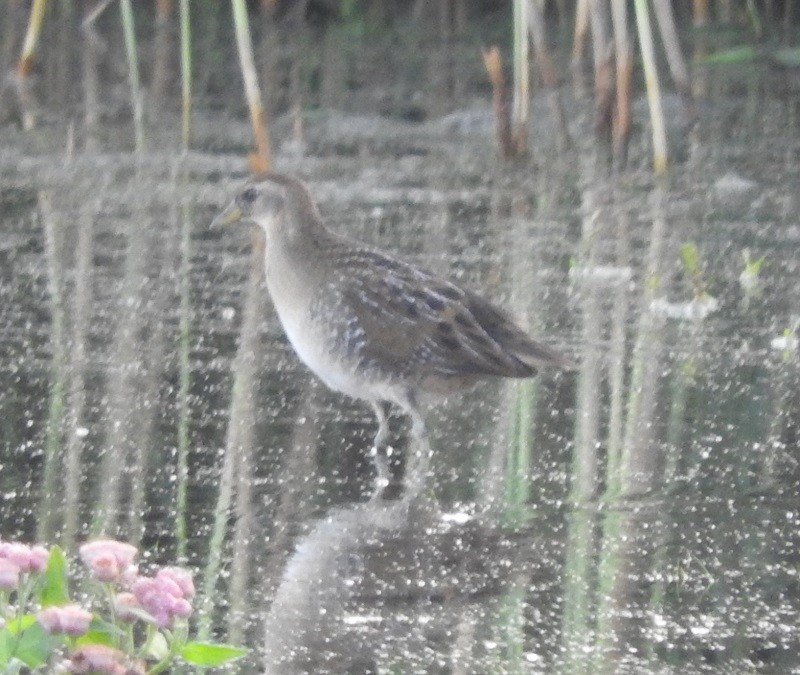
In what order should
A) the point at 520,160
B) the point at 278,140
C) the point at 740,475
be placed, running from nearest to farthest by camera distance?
1. the point at 740,475
2. the point at 520,160
3. the point at 278,140

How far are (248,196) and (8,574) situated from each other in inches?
144

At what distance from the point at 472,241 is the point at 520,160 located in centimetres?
184

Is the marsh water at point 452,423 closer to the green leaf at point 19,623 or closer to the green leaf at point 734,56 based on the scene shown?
the green leaf at point 19,623

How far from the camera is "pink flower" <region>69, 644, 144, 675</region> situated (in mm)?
3605

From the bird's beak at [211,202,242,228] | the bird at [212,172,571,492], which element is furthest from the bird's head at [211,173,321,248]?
the bird at [212,172,571,492]

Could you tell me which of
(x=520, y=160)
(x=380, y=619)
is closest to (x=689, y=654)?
(x=380, y=619)

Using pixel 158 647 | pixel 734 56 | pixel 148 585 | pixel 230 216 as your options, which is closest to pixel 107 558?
pixel 148 585

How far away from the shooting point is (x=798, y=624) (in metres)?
4.64

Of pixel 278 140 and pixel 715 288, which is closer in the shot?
pixel 715 288

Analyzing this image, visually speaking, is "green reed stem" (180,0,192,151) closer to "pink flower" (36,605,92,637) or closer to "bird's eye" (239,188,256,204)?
"bird's eye" (239,188,256,204)

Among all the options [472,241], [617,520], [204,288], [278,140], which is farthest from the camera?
[278,140]

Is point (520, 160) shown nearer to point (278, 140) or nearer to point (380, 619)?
point (278, 140)

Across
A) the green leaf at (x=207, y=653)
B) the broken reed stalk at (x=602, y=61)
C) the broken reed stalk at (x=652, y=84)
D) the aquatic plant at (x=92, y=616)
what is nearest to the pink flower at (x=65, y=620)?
the aquatic plant at (x=92, y=616)

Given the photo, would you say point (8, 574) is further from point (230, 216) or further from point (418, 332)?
point (230, 216)
